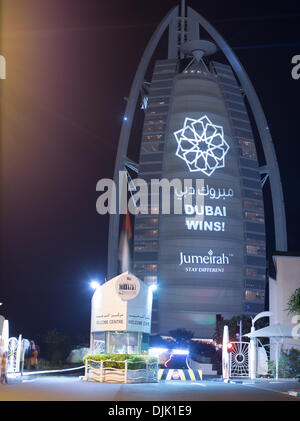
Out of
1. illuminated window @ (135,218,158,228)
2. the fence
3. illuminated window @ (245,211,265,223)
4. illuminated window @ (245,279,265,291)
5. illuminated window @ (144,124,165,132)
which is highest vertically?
illuminated window @ (144,124,165,132)

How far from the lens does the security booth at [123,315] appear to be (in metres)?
36.5

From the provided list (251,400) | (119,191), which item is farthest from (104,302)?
(119,191)

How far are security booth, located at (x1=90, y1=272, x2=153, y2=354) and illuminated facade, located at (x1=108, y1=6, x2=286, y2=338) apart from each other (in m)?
115

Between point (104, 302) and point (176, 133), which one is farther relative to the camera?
point (176, 133)

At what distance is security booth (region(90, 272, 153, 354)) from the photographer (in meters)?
36.5

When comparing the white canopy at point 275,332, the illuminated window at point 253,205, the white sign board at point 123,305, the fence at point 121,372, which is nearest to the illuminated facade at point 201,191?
the illuminated window at point 253,205

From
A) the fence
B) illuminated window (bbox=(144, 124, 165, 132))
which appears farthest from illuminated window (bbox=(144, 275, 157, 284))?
the fence

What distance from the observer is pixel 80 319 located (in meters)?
144

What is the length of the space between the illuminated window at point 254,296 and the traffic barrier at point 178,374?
435 feet

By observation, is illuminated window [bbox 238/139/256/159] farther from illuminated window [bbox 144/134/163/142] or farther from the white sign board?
the white sign board

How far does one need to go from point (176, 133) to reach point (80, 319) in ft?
205

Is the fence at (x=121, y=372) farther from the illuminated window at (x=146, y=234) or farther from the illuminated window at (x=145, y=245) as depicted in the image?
the illuminated window at (x=146, y=234)
